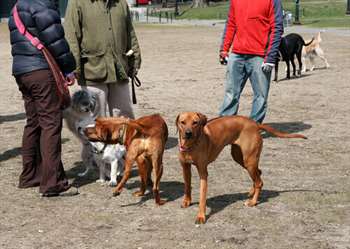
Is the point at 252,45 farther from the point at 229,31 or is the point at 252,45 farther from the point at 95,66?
the point at 95,66

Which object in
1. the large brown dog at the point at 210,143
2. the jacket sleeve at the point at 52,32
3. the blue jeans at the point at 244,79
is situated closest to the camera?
the large brown dog at the point at 210,143

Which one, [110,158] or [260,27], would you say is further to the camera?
[260,27]

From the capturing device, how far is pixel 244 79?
8992 millimetres

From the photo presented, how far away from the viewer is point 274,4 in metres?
8.59

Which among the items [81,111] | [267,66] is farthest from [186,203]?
[267,66]

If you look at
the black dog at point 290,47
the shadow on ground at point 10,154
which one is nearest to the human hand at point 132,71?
the shadow on ground at point 10,154

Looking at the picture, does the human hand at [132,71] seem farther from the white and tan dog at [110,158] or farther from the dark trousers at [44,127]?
the dark trousers at [44,127]

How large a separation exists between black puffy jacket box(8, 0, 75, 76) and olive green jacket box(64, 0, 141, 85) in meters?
0.72

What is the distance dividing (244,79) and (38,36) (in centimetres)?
355

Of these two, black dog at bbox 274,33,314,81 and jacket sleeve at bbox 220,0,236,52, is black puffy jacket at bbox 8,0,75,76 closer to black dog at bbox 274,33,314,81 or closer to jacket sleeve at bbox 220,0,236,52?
jacket sleeve at bbox 220,0,236,52

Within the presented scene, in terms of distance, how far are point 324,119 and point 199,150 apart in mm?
5540

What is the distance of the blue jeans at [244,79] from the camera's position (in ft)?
28.7

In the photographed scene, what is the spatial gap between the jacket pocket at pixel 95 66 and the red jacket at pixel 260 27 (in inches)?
89.1

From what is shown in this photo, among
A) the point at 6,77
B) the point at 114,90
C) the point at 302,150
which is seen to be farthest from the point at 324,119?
the point at 6,77
